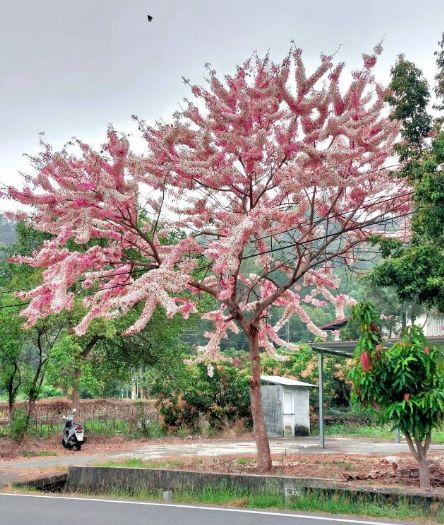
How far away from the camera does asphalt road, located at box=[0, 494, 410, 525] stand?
8.77m

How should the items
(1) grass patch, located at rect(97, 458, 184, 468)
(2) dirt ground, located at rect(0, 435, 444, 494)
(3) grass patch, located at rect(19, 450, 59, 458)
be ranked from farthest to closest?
1. (3) grass patch, located at rect(19, 450, 59, 458)
2. (1) grass patch, located at rect(97, 458, 184, 468)
3. (2) dirt ground, located at rect(0, 435, 444, 494)

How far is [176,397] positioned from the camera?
91.4ft

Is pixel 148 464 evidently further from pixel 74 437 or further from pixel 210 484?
pixel 74 437

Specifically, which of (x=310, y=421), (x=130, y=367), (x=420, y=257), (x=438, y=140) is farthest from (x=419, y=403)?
(x=310, y=421)

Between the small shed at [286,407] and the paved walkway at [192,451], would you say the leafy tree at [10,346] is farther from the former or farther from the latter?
the small shed at [286,407]

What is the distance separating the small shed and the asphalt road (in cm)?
1660

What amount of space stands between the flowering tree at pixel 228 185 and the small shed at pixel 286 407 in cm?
1297

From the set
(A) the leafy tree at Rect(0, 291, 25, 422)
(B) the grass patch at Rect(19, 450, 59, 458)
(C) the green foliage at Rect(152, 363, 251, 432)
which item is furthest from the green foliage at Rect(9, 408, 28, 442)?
(C) the green foliage at Rect(152, 363, 251, 432)

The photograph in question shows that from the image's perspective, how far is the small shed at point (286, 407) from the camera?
26828 millimetres

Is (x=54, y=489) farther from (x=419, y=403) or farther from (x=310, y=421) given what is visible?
(x=310, y=421)

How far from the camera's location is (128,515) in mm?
9461

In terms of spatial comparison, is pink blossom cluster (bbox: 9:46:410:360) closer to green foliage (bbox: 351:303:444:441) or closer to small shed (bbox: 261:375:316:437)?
green foliage (bbox: 351:303:444:441)

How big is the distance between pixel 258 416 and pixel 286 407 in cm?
1396

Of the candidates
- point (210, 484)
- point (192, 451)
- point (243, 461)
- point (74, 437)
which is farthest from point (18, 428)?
point (210, 484)
